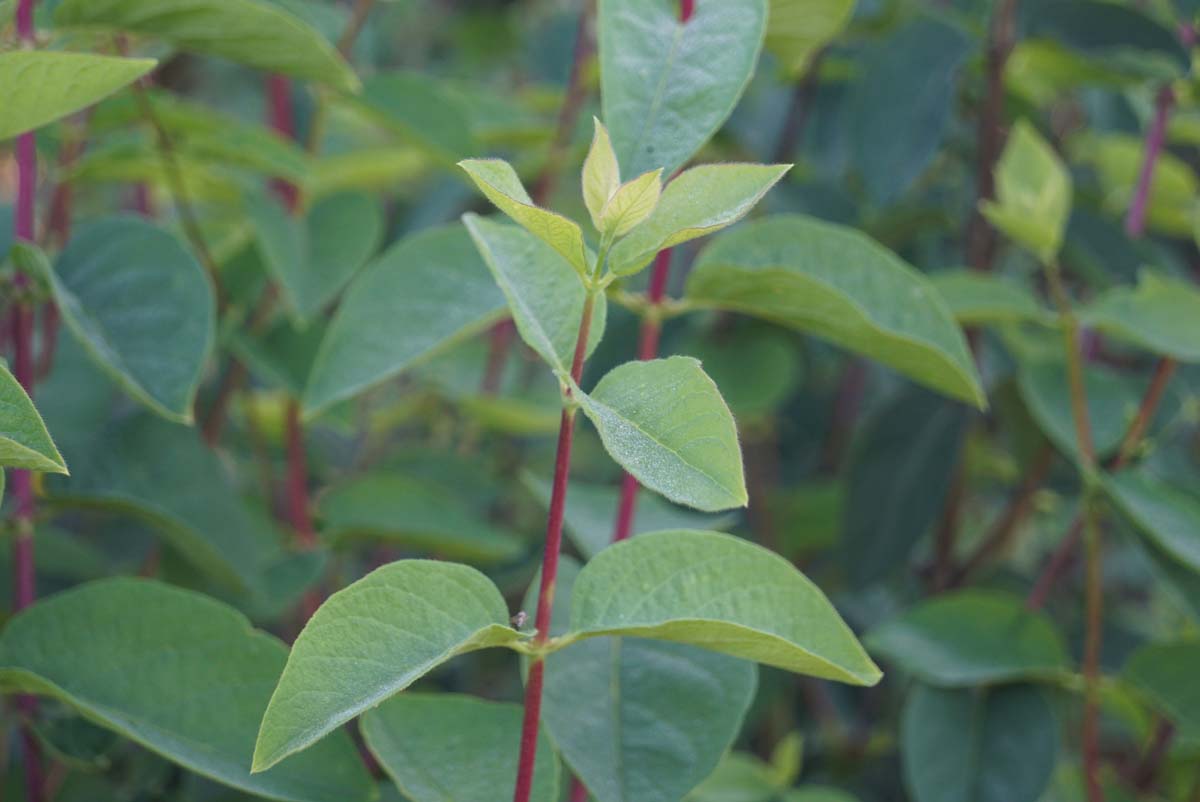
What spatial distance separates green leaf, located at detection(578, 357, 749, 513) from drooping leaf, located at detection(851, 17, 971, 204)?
604 millimetres

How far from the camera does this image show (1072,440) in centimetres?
86

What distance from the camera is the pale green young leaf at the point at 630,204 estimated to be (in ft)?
1.59

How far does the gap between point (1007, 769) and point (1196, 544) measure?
21cm

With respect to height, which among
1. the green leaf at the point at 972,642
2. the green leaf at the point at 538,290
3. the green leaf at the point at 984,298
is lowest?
the green leaf at the point at 972,642

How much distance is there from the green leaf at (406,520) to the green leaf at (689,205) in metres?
0.39

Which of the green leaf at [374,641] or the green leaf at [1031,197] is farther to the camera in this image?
the green leaf at [1031,197]

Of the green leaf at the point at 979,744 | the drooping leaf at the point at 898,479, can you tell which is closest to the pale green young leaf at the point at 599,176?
the green leaf at the point at 979,744

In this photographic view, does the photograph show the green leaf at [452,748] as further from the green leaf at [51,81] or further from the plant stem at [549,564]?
the green leaf at [51,81]

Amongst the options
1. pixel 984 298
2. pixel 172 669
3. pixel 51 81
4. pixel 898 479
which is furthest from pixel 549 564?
pixel 898 479

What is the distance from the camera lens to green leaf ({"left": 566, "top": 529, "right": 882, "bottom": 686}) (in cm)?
50

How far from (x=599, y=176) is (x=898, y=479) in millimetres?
671

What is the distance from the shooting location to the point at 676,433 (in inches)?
18.1

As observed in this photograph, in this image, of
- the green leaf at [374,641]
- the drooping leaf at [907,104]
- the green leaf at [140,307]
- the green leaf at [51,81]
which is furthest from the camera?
the drooping leaf at [907,104]

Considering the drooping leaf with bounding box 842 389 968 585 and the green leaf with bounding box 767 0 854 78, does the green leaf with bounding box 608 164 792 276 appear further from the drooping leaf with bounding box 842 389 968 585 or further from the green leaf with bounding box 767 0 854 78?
the drooping leaf with bounding box 842 389 968 585
